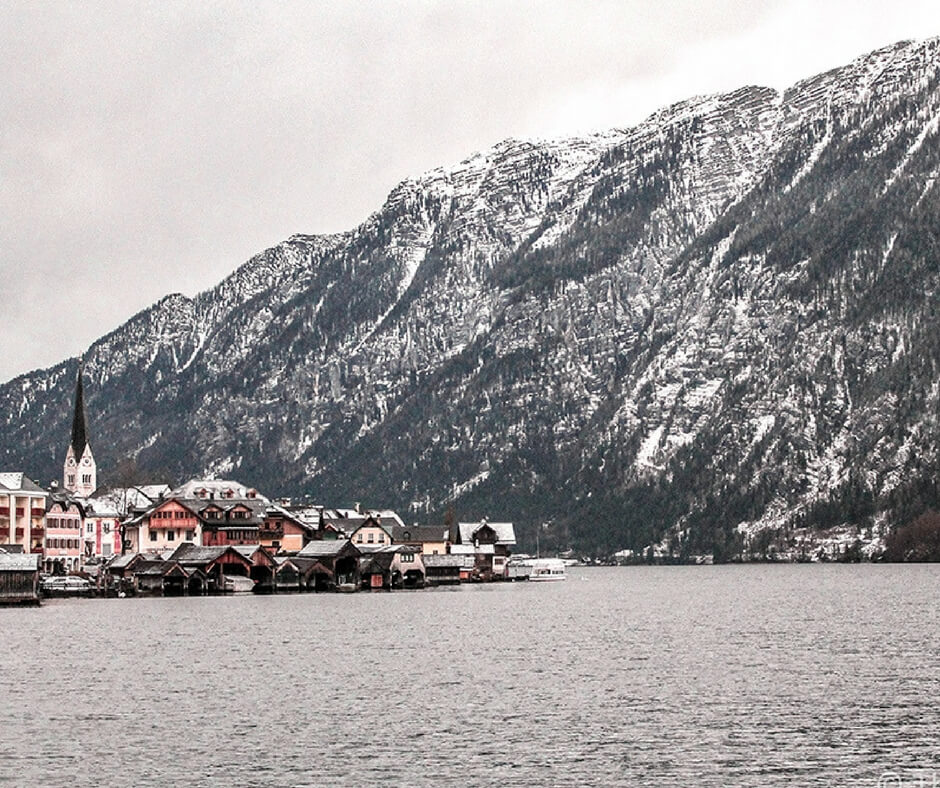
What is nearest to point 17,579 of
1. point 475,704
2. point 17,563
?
point 17,563

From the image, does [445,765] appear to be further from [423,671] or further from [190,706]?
[423,671]

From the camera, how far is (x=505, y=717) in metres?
74.8

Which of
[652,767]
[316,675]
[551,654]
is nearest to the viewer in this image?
[652,767]

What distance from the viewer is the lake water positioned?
6178cm

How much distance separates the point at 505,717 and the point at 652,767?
549 inches

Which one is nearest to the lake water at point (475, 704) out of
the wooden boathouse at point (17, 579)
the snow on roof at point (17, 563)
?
the snow on roof at point (17, 563)

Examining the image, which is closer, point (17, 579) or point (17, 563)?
point (17, 563)

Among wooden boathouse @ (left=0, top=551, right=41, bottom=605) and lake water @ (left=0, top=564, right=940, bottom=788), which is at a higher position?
wooden boathouse @ (left=0, top=551, right=41, bottom=605)

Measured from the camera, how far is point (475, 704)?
261ft

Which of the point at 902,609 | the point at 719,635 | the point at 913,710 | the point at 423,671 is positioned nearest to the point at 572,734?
the point at 913,710

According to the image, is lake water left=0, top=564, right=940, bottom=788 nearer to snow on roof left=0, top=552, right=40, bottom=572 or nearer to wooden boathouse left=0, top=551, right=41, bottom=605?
snow on roof left=0, top=552, right=40, bottom=572

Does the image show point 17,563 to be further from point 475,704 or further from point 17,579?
point 475,704

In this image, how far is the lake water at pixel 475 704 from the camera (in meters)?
61.8

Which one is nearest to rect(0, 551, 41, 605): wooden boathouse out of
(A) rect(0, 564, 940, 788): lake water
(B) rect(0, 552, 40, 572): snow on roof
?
(B) rect(0, 552, 40, 572): snow on roof
